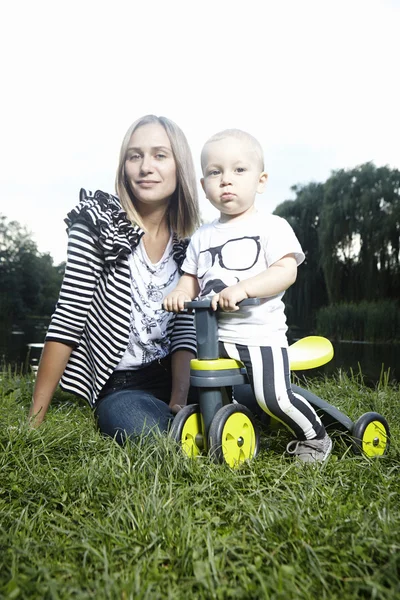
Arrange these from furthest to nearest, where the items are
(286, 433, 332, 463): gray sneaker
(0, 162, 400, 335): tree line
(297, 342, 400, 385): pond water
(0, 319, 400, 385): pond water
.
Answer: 1. (0, 162, 400, 335): tree line
2. (0, 319, 400, 385): pond water
3. (297, 342, 400, 385): pond water
4. (286, 433, 332, 463): gray sneaker

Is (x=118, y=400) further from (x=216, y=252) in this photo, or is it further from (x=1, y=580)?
(x=1, y=580)

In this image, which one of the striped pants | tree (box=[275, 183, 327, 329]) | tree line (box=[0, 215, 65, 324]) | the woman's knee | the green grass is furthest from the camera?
tree line (box=[0, 215, 65, 324])

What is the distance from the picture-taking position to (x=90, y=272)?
2.45 meters

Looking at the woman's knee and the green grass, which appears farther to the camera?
the woman's knee

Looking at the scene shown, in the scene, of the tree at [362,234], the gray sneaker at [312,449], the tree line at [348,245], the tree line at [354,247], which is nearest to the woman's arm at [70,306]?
the gray sneaker at [312,449]

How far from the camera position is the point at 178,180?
2.52m

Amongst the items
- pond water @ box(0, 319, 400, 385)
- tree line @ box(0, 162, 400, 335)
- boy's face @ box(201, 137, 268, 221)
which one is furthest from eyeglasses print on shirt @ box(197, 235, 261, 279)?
tree line @ box(0, 162, 400, 335)

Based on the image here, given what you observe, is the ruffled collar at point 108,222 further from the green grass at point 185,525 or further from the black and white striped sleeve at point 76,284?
the green grass at point 185,525

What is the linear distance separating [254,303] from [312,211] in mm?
14160

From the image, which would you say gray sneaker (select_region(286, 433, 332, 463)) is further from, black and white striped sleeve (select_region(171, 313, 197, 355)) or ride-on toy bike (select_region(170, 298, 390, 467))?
black and white striped sleeve (select_region(171, 313, 197, 355))

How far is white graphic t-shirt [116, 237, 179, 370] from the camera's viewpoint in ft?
8.23

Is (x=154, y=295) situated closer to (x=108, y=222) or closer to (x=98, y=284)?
(x=98, y=284)

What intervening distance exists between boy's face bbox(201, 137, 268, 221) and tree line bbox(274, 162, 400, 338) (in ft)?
34.4

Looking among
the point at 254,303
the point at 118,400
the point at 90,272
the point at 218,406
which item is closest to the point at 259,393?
the point at 218,406
